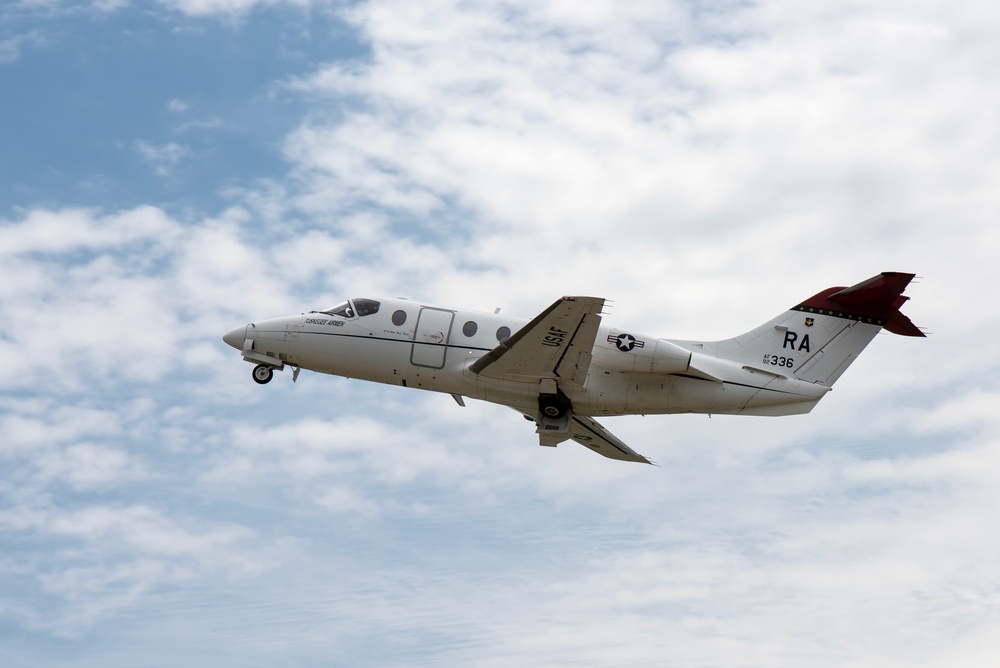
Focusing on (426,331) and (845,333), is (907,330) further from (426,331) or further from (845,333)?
(426,331)

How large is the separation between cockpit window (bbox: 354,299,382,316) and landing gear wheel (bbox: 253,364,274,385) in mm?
3490

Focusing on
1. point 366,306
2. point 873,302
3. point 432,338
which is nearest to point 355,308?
point 366,306

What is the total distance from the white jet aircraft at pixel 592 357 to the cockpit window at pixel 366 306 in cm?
4

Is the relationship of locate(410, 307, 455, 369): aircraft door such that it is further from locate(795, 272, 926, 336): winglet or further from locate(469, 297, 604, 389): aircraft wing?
locate(795, 272, 926, 336): winglet

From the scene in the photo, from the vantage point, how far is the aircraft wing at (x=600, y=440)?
37.2 metres

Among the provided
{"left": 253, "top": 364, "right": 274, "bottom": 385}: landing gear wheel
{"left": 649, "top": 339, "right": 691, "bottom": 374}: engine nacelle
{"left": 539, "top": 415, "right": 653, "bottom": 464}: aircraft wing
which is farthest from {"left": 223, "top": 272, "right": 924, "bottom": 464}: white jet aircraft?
{"left": 539, "top": 415, "right": 653, "bottom": 464}: aircraft wing

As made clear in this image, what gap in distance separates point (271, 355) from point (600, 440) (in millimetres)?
10536

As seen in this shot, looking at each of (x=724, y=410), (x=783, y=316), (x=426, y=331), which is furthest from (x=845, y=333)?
(x=426, y=331)

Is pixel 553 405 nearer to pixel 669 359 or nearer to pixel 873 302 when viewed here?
pixel 669 359

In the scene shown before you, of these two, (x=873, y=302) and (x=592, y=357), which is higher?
(x=873, y=302)

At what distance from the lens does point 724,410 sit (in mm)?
33188

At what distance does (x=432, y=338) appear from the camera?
1332 inches

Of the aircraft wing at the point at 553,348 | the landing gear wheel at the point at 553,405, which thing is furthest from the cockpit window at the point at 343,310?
the landing gear wheel at the point at 553,405

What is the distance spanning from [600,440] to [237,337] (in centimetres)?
1165
